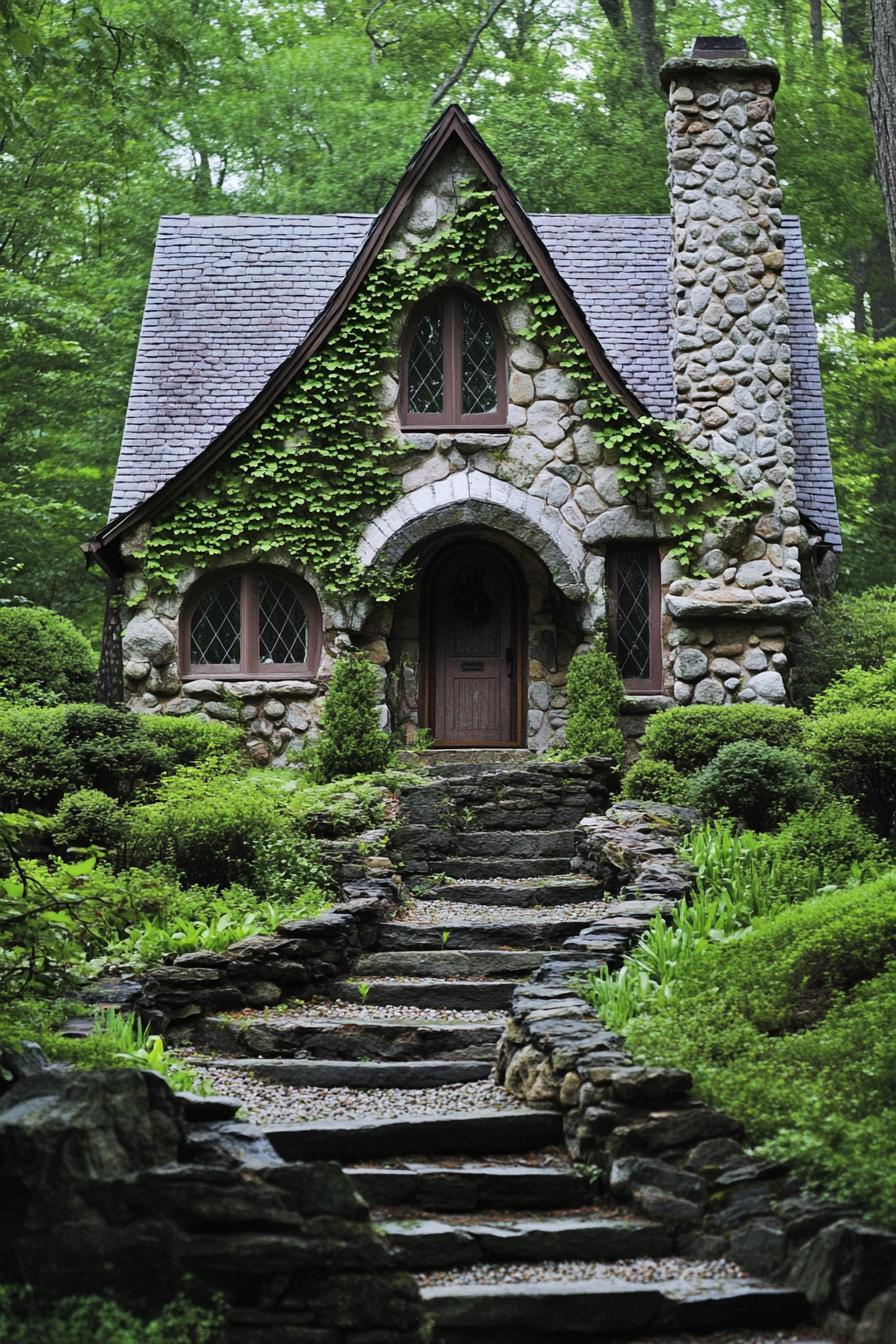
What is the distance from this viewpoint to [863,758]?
1044cm

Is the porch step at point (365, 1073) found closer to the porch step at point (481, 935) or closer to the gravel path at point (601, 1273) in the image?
the gravel path at point (601, 1273)

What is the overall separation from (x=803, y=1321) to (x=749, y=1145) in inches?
32.3

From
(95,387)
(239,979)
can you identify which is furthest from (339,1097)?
(95,387)

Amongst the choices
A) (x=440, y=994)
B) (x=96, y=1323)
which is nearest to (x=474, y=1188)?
(x=96, y=1323)

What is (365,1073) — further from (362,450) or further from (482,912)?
(362,450)

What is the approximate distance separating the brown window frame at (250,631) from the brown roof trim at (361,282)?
0.98m

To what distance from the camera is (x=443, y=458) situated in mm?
15141

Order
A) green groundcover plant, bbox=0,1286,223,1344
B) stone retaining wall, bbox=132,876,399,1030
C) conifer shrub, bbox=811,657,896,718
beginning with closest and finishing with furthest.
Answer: green groundcover plant, bbox=0,1286,223,1344 → stone retaining wall, bbox=132,876,399,1030 → conifer shrub, bbox=811,657,896,718

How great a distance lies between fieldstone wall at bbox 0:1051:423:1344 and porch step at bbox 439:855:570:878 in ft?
21.8

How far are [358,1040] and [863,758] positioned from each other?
448cm

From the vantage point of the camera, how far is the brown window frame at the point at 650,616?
15133mm

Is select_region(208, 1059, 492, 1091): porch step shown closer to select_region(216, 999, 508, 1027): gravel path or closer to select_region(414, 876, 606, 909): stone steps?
select_region(216, 999, 508, 1027): gravel path

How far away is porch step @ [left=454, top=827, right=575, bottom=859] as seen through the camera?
38.9 feet

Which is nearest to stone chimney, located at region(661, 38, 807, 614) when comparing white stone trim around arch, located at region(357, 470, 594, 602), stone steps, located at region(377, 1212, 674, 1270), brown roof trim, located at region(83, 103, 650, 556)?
brown roof trim, located at region(83, 103, 650, 556)
